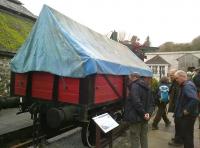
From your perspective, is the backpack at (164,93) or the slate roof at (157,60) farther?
the slate roof at (157,60)

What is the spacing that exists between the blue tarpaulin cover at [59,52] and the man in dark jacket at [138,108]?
89cm

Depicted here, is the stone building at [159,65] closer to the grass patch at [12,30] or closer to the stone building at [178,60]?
the stone building at [178,60]

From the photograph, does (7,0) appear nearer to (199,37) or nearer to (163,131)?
(163,131)

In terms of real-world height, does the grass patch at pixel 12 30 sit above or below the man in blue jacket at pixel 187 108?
above

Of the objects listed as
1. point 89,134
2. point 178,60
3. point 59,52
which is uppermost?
point 178,60

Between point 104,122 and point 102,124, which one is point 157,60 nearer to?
point 104,122

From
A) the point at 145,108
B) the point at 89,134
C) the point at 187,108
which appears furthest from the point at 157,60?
the point at 145,108

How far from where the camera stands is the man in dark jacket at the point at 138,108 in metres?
6.02

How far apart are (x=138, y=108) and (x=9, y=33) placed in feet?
41.1

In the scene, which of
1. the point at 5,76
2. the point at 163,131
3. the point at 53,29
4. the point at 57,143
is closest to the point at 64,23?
the point at 53,29

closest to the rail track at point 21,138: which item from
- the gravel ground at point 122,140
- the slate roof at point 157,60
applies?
the gravel ground at point 122,140

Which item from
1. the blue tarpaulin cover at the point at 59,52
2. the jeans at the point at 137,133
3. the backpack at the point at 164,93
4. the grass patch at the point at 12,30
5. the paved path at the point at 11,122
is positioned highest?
the grass patch at the point at 12,30

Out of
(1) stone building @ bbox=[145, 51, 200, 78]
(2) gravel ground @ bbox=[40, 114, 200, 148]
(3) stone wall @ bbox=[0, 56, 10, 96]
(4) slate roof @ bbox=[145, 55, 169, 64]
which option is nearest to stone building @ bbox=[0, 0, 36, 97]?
(3) stone wall @ bbox=[0, 56, 10, 96]

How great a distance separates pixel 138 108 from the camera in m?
5.97
